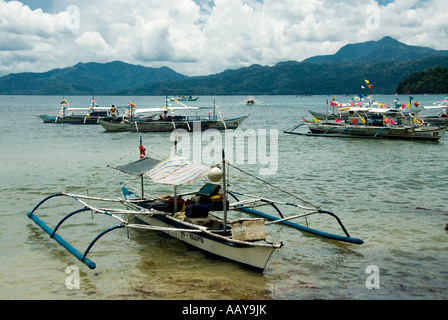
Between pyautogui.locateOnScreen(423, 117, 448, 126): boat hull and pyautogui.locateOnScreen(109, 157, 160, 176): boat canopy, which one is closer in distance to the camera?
pyautogui.locateOnScreen(109, 157, 160, 176): boat canopy

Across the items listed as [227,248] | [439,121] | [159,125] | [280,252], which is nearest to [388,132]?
[439,121]

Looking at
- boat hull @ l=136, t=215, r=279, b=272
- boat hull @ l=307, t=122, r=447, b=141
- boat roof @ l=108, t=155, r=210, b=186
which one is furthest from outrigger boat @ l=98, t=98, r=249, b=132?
boat hull @ l=136, t=215, r=279, b=272

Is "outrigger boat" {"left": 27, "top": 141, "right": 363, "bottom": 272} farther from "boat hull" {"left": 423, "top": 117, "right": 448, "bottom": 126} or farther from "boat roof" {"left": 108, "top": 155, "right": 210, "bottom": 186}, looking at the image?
"boat hull" {"left": 423, "top": 117, "right": 448, "bottom": 126}

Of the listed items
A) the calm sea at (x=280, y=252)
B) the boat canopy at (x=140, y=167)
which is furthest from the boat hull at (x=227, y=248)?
the boat canopy at (x=140, y=167)

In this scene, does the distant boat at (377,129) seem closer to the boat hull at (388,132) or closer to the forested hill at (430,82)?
the boat hull at (388,132)

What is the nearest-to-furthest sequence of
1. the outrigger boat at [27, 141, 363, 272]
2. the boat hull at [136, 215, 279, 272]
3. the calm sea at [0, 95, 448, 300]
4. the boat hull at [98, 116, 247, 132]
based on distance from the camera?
1. the calm sea at [0, 95, 448, 300]
2. the boat hull at [136, 215, 279, 272]
3. the outrigger boat at [27, 141, 363, 272]
4. the boat hull at [98, 116, 247, 132]

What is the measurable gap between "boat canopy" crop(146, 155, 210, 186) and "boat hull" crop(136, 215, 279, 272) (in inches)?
43.5

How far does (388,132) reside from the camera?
40469mm

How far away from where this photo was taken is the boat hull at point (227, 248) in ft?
33.5

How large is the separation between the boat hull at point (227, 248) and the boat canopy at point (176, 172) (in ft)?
3.62

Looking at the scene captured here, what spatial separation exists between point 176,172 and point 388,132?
32476mm

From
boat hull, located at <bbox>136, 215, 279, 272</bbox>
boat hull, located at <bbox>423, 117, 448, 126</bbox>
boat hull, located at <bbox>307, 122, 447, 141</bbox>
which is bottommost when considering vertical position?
boat hull, located at <bbox>136, 215, 279, 272</bbox>

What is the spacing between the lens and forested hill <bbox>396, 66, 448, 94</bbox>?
160 metres
